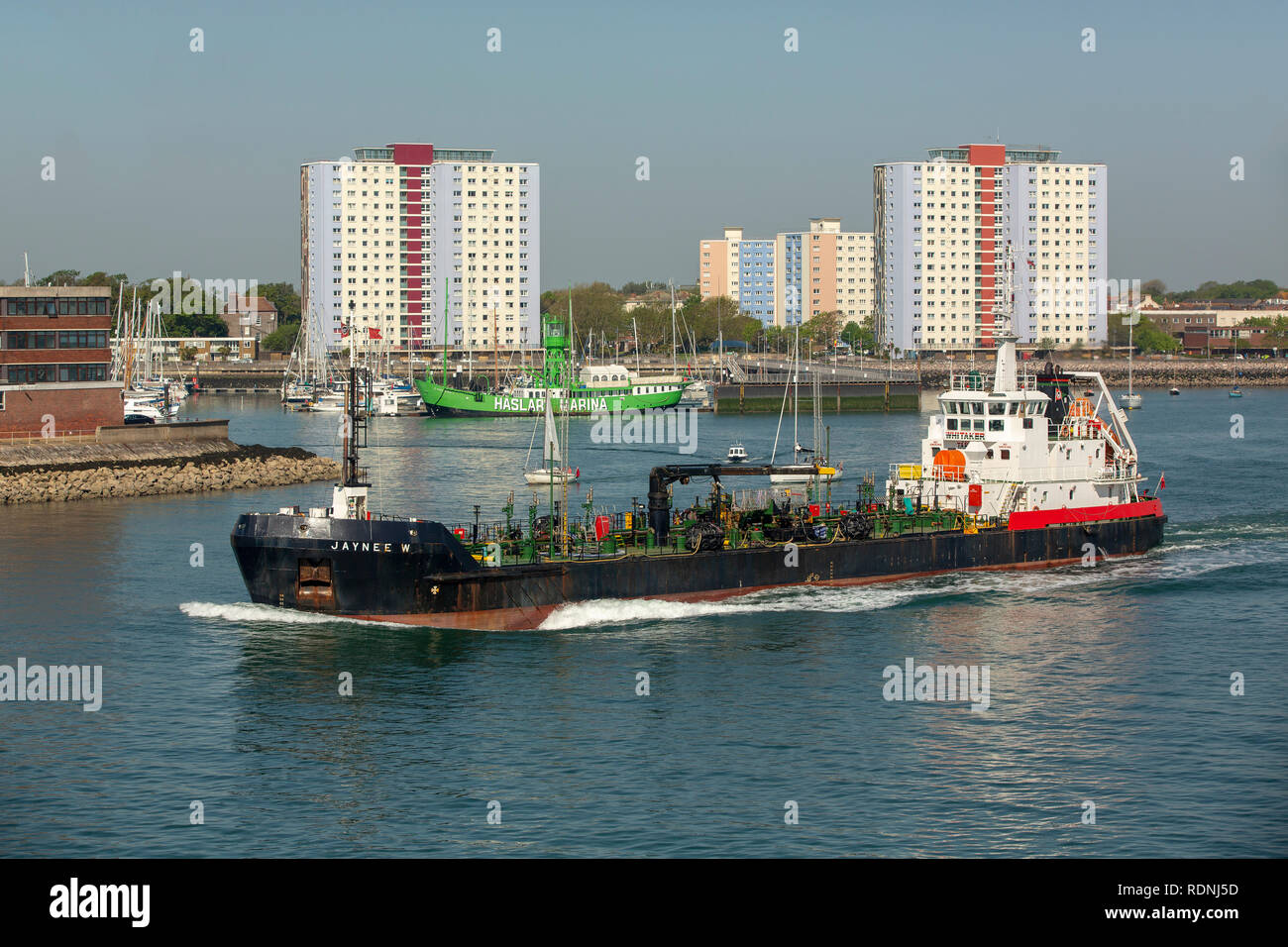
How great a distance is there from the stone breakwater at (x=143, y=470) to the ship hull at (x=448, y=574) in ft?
132

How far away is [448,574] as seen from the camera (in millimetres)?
39719

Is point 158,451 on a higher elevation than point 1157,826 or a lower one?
higher

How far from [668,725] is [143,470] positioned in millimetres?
55288

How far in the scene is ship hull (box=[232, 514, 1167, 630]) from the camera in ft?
127

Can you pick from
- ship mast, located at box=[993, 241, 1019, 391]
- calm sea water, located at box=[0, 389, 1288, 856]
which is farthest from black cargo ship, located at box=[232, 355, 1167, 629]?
ship mast, located at box=[993, 241, 1019, 391]

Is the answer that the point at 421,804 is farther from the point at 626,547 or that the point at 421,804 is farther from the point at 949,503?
the point at 949,503

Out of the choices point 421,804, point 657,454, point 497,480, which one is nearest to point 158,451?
point 497,480

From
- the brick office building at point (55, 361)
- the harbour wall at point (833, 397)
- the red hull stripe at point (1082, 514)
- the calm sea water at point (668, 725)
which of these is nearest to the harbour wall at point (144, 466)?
the brick office building at point (55, 361)

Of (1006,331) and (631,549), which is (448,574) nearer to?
(631,549)

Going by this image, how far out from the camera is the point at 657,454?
4107 inches

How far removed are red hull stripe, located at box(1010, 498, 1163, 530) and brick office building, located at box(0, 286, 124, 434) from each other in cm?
5641

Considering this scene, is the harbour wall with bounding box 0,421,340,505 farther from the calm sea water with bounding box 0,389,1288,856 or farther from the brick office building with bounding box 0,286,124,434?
the calm sea water with bounding box 0,389,1288,856

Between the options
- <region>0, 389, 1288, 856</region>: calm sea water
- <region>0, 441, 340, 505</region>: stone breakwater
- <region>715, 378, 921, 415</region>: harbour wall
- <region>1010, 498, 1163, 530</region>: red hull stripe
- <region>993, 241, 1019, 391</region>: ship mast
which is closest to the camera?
<region>0, 389, 1288, 856</region>: calm sea water
